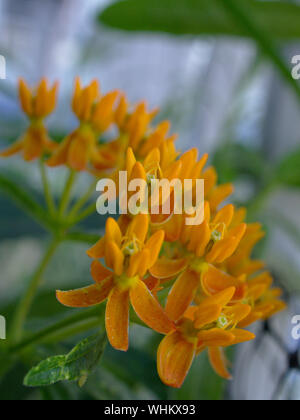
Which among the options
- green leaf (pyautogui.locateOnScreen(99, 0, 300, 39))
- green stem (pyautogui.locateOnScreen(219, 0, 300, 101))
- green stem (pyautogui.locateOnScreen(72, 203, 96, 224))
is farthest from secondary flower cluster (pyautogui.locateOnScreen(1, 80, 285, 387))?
green leaf (pyautogui.locateOnScreen(99, 0, 300, 39))

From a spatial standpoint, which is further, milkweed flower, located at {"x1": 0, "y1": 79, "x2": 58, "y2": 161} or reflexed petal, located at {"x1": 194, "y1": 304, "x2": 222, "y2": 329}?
milkweed flower, located at {"x1": 0, "y1": 79, "x2": 58, "y2": 161}

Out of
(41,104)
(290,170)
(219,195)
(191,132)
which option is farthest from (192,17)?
(191,132)

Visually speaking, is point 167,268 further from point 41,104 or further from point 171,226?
point 41,104

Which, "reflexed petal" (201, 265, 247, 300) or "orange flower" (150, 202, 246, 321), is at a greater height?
"orange flower" (150, 202, 246, 321)

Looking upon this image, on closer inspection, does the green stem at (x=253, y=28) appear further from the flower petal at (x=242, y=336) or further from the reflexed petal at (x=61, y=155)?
the flower petal at (x=242, y=336)

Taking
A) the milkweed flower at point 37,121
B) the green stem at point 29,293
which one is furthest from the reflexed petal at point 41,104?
the green stem at point 29,293

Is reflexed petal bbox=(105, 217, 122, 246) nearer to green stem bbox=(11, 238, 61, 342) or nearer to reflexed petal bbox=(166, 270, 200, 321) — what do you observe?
reflexed petal bbox=(166, 270, 200, 321)
